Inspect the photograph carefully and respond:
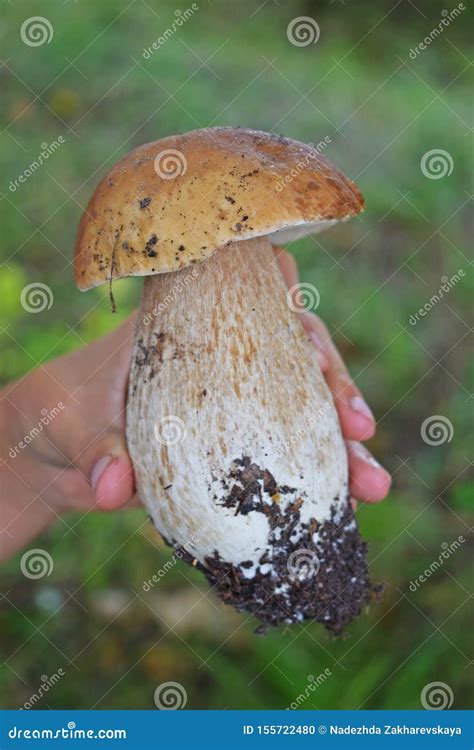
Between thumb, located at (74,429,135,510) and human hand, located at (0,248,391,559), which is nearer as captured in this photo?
thumb, located at (74,429,135,510)

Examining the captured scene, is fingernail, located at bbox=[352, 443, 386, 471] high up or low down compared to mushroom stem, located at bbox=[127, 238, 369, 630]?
up

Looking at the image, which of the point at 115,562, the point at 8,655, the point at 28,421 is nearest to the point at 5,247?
the point at 28,421

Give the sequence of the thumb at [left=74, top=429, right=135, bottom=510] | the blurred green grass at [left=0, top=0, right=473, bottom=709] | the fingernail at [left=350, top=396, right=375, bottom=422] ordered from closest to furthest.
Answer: the thumb at [left=74, top=429, right=135, bottom=510], the fingernail at [left=350, top=396, right=375, bottom=422], the blurred green grass at [left=0, top=0, right=473, bottom=709]

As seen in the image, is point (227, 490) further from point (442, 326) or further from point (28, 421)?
point (442, 326)

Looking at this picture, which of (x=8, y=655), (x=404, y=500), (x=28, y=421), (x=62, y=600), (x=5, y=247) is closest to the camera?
(x=28, y=421)

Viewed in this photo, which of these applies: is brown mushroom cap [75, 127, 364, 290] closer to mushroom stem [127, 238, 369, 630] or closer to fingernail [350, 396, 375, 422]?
mushroom stem [127, 238, 369, 630]

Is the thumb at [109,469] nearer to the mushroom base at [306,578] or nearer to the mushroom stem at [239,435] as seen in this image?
the mushroom stem at [239,435]

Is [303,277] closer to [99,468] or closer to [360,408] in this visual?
[360,408]

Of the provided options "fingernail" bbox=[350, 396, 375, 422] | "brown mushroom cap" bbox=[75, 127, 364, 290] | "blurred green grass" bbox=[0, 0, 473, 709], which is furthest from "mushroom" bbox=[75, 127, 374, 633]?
"blurred green grass" bbox=[0, 0, 473, 709]
